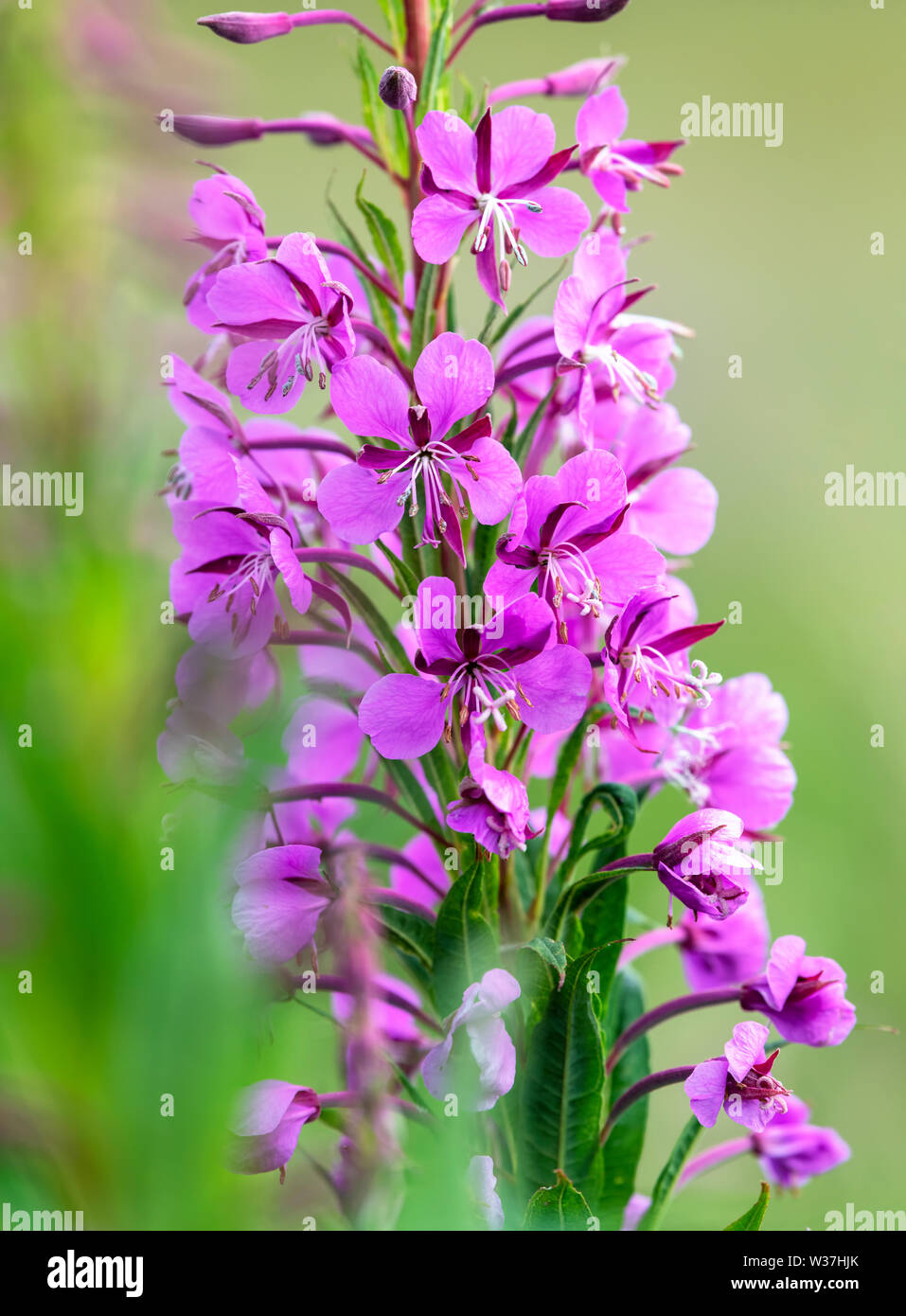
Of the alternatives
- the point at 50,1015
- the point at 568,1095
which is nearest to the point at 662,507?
the point at 568,1095

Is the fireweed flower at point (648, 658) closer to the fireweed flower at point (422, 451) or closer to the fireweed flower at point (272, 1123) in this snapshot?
the fireweed flower at point (422, 451)

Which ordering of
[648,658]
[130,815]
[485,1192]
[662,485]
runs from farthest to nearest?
[662,485] → [648,658] → [485,1192] → [130,815]

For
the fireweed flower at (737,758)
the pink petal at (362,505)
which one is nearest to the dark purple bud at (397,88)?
the pink petal at (362,505)

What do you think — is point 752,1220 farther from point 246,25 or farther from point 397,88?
point 246,25

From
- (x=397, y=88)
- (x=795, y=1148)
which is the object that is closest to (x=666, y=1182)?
(x=795, y=1148)

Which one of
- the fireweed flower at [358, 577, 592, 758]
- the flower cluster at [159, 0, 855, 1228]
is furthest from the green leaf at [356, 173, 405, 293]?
the fireweed flower at [358, 577, 592, 758]

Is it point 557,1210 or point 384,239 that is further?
point 384,239
